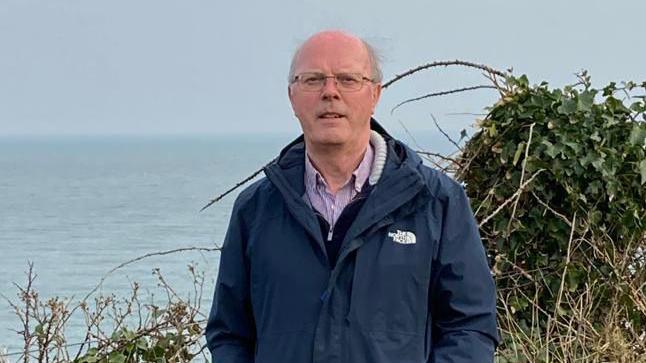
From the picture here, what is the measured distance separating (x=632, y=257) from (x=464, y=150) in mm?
866

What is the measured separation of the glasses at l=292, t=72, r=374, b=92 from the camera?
2.99 m

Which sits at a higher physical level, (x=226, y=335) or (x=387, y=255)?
(x=387, y=255)

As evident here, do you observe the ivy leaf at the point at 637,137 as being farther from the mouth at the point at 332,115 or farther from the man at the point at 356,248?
the mouth at the point at 332,115

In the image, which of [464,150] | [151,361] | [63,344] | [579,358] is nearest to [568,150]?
[464,150]

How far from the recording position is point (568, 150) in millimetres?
5273

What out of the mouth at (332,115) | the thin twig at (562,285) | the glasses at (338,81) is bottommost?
the thin twig at (562,285)

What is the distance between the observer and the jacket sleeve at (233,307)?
3.14 meters

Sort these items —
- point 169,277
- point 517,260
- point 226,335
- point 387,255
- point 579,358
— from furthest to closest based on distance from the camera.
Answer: point 169,277
point 517,260
point 579,358
point 226,335
point 387,255

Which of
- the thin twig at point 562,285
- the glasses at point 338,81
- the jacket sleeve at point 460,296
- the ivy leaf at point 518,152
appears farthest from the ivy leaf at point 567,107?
the glasses at point 338,81

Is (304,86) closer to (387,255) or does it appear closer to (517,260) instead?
(387,255)

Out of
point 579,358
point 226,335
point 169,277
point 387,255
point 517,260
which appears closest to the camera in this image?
point 387,255

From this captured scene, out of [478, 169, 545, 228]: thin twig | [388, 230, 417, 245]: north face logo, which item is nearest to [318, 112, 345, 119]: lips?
[388, 230, 417, 245]: north face logo

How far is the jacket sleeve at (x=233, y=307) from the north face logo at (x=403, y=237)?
1.31 ft

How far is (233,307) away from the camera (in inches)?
124
